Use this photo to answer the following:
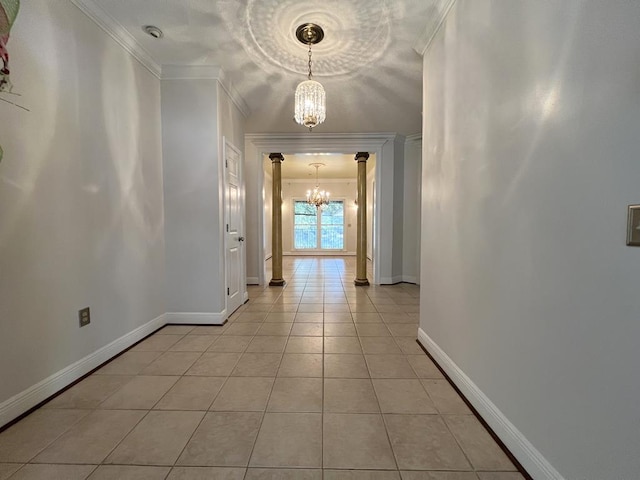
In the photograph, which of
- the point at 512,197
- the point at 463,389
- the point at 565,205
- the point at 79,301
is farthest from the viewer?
the point at 79,301

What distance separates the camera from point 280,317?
3.31m

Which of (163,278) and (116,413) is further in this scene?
(163,278)

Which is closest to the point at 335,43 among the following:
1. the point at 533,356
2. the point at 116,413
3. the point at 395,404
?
the point at 533,356

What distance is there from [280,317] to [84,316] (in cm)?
183

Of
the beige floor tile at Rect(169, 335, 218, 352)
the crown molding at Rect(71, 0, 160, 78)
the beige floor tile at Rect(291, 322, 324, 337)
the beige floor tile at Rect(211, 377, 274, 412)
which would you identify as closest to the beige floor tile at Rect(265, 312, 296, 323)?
the beige floor tile at Rect(291, 322, 324, 337)

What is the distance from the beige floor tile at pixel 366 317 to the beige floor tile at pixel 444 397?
1.25 metres

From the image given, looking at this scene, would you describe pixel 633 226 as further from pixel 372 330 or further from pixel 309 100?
pixel 372 330

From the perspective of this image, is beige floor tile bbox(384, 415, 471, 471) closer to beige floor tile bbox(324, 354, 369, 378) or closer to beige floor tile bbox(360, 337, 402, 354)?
beige floor tile bbox(324, 354, 369, 378)

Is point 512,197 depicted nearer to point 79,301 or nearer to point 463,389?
point 463,389

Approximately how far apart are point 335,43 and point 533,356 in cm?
264

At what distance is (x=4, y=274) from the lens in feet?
4.90

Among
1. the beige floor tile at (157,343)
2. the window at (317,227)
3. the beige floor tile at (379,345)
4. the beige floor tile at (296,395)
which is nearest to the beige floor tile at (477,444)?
the beige floor tile at (296,395)

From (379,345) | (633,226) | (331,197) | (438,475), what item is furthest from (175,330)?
(331,197)

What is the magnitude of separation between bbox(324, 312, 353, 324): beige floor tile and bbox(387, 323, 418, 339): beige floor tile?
461mm
